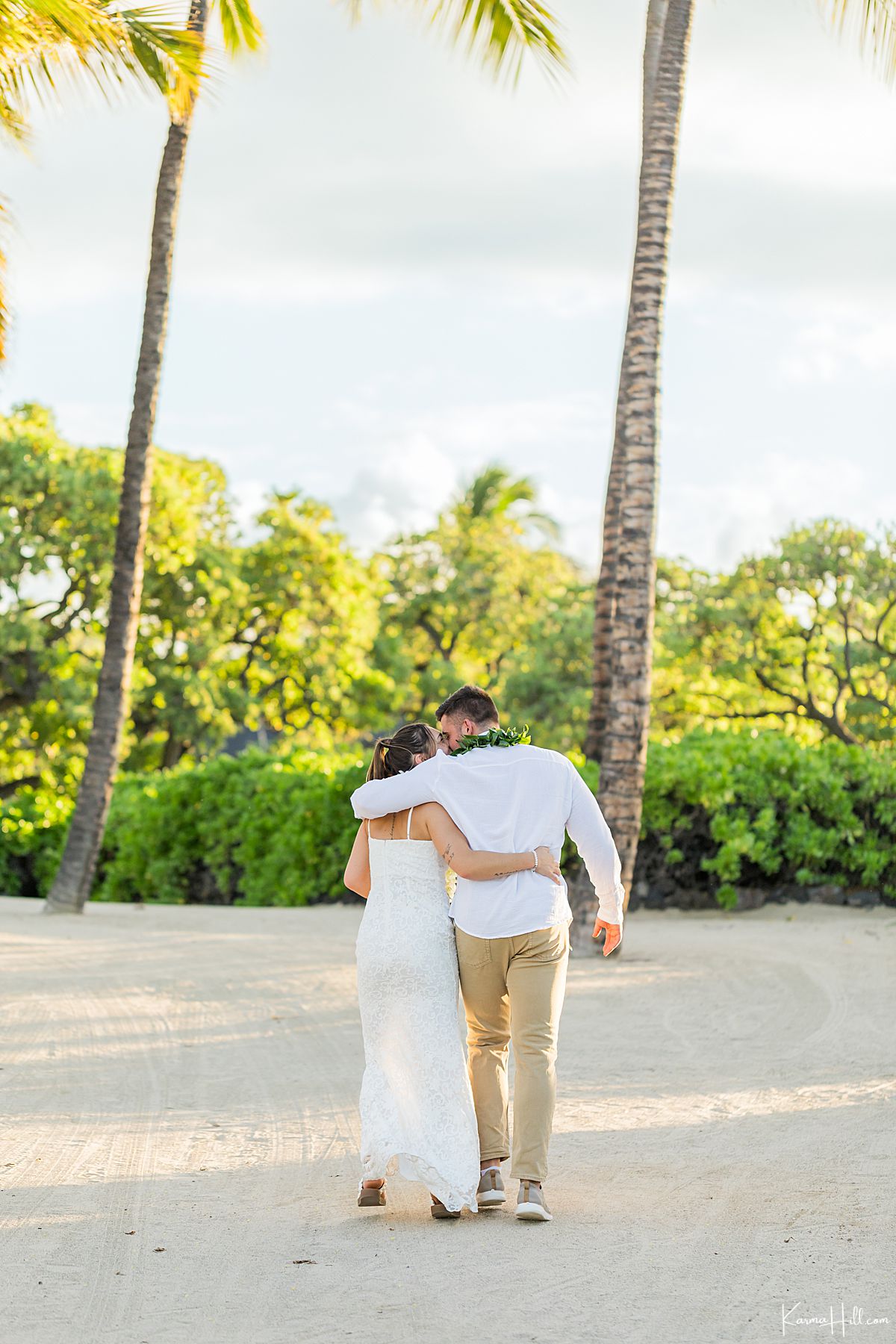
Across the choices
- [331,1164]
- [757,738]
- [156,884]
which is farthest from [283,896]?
[331,1164]

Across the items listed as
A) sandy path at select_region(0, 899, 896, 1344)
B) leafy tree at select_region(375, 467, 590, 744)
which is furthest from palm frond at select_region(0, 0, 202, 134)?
leafy tree at select_region(375, 467, 590, 744)

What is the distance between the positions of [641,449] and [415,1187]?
7.86m

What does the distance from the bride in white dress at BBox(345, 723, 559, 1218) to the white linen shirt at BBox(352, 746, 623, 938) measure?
2.3 inches

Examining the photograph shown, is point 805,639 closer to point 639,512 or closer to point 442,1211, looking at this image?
point 639,512

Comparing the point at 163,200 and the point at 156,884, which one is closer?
the point at 163,200

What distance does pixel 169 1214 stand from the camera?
484 cm

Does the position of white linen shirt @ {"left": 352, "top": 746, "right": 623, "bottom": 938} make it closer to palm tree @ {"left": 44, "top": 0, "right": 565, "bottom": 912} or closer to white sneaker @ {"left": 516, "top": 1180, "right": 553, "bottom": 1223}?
white sneaker @ {"left": 516, "top": 1180, "right": 553, "bottom": 1223}

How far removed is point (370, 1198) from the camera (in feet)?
16.4

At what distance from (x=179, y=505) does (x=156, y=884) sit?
913 cm

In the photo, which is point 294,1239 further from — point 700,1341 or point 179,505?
point 179,505

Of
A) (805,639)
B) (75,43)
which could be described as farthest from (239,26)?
(805,639)

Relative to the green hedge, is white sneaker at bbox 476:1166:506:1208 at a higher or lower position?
lower

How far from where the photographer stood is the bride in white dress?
4883 mm

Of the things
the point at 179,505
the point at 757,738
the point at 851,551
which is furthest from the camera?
the point at 179,505
